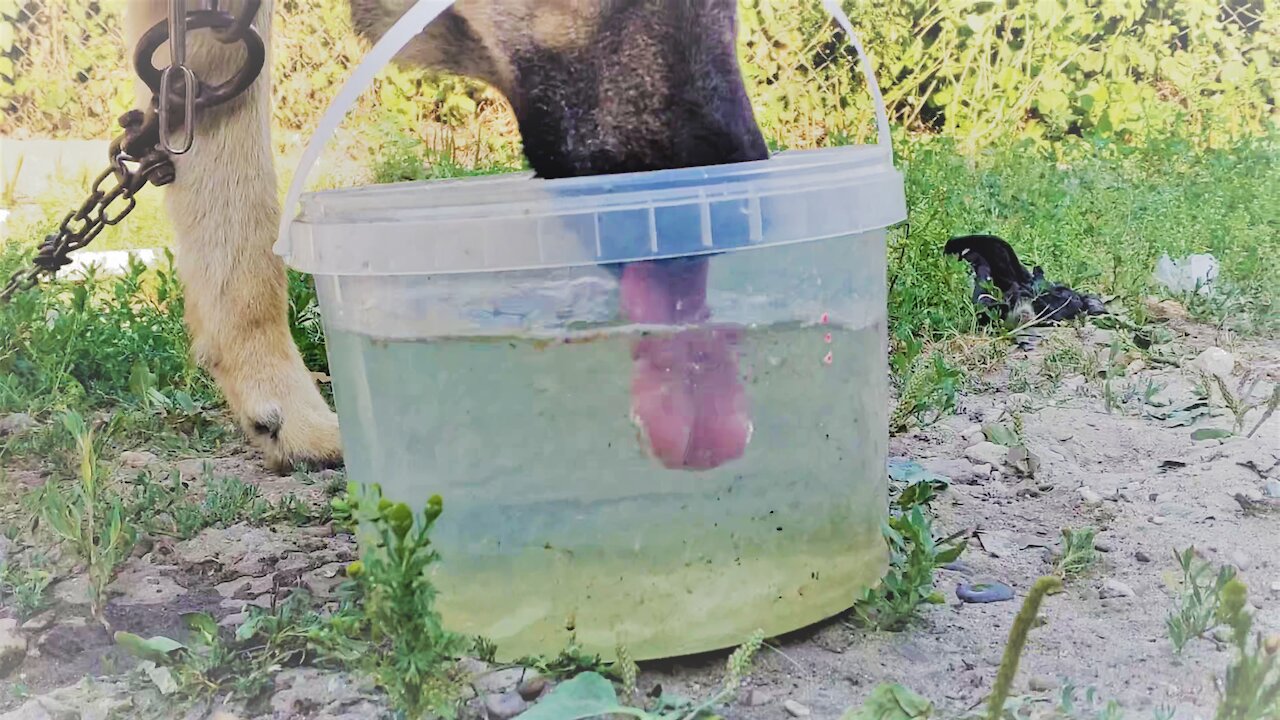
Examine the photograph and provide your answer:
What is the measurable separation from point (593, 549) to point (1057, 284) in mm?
2062

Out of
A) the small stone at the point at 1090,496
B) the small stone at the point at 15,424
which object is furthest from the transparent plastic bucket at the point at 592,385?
the small stone at the point at 15,424

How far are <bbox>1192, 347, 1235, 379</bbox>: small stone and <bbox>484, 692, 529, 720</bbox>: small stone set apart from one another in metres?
1.67

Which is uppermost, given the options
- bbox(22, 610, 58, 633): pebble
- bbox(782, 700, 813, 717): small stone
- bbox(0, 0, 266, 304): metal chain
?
bbox(0, 0, 266, 304): metal chain

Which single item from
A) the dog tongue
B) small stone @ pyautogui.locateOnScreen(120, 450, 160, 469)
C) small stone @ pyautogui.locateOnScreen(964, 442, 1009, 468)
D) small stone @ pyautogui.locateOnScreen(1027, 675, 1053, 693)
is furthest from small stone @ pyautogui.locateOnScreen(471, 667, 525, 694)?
small stone @ pyautogui.locateOnScreen(120, 450, 160, 469)

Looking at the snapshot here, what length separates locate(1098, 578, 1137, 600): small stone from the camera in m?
1.29

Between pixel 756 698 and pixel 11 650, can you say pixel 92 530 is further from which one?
pixel 756 698

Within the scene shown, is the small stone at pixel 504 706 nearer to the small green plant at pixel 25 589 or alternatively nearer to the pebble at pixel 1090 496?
the small green plant at pixel 25 589

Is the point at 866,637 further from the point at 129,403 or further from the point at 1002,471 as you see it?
the point at 129,403

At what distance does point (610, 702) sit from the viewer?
39.5 inches

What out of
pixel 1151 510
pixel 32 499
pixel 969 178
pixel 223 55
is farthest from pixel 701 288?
pixel 969 178

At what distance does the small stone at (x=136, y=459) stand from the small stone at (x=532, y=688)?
1.15m

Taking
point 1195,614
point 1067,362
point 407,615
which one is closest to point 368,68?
point 407,615

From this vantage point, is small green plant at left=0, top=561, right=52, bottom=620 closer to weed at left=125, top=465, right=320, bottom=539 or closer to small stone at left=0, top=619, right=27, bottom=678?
small stone at left=0, top=619, right=27, bottom=678

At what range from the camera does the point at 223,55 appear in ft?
6.30
